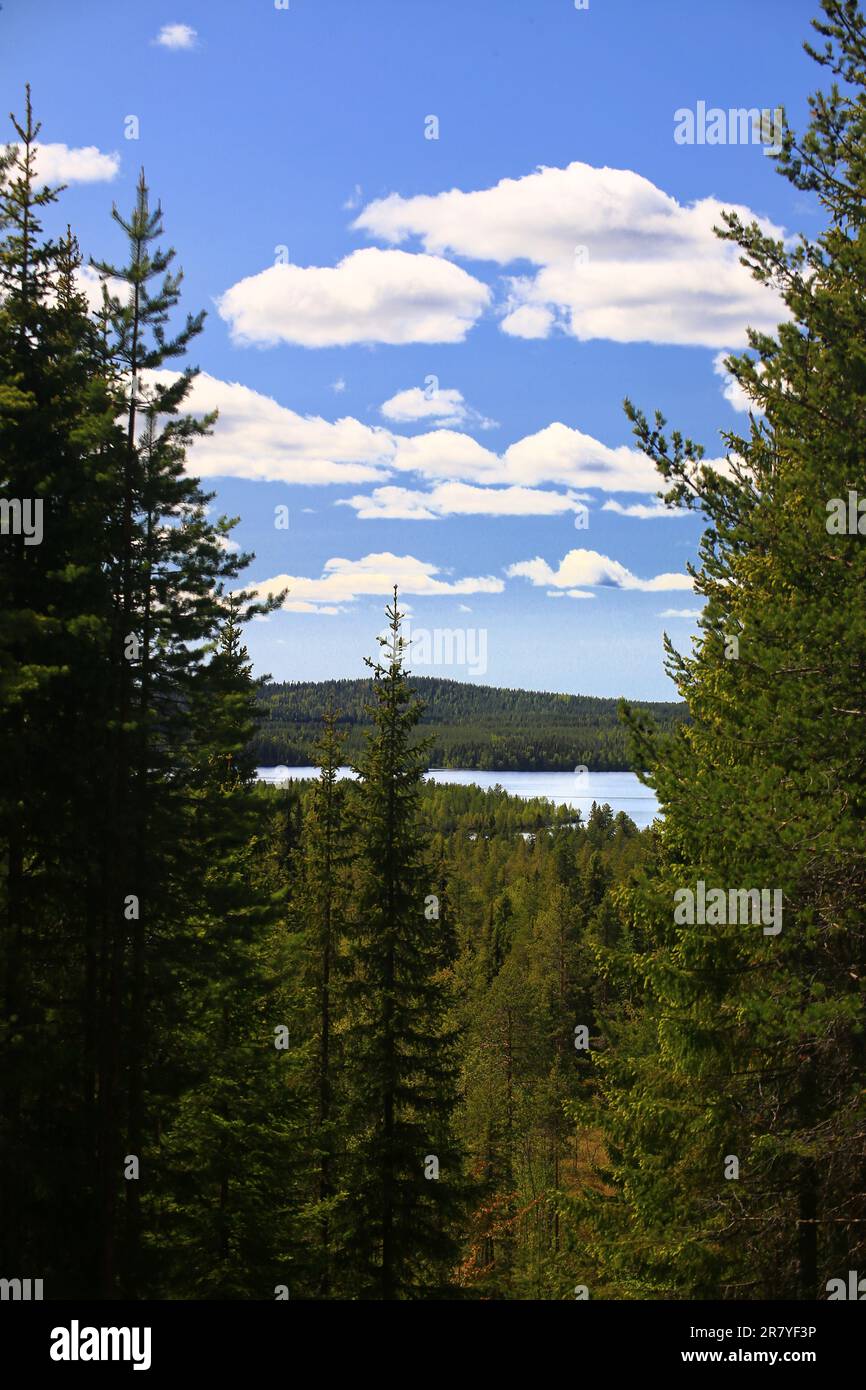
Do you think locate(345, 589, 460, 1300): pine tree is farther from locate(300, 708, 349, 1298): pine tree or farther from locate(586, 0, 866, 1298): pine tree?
locate(586, 0, 866, 1298): pine tree

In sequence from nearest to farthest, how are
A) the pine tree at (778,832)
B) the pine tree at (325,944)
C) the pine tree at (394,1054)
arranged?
the pine tree at (778,832), the pine tree at (394,1054), the pine tree at (325,944)

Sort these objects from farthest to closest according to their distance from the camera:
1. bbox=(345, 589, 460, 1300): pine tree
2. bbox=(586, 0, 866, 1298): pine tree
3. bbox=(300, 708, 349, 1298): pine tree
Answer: bbox=(300, 708, 349, 1298): pine tree < bbox=(345, 589, 460, 1300): pine tree < bbox=(586, 0, 866, 1298): pine tree

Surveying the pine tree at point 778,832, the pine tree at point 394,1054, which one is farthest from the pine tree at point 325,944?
the pine tree at point 778,832

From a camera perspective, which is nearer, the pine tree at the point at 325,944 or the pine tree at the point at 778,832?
the pine tree at the point at 778,832

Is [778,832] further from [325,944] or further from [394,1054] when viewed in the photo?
[325,944]

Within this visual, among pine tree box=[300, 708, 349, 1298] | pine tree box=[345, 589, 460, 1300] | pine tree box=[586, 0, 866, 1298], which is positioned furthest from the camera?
pine tree box=[300, 708, 349, 1298]

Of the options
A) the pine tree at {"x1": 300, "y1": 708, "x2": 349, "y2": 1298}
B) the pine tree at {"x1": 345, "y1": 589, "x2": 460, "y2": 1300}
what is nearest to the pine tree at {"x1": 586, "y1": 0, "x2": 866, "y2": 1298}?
the pine tree at {"x1": 345, "y1": 589, "x2": 460, "y2": 1300}

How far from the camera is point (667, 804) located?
10.0 m

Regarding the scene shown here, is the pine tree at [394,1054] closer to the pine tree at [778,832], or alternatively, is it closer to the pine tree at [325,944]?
the pine tree at [325,944]

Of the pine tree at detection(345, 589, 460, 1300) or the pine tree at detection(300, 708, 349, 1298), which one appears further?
the pine tree at detection(300, 708, 349, 1298)

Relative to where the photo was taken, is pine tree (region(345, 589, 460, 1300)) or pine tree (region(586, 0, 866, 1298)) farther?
pine tree (region(345, 589, 460, 1300))

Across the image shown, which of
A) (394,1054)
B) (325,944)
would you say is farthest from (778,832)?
(325,944)

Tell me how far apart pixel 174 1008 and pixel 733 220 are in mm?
12253
